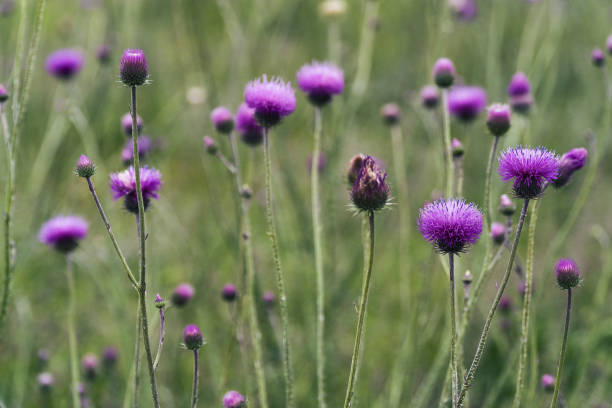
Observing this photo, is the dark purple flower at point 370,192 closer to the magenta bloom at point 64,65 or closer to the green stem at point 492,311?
the green stem at point 492,311

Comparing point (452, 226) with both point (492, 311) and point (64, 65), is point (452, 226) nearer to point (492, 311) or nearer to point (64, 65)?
point (492, 311)

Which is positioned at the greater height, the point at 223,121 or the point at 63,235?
the point at 223,121

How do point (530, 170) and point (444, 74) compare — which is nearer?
point (530, 170)

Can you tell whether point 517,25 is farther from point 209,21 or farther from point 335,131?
point 335,131

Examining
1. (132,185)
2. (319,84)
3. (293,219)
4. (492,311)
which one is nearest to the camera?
(492,311)

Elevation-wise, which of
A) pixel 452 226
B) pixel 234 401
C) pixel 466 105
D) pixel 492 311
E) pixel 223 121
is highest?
pixel 466 105

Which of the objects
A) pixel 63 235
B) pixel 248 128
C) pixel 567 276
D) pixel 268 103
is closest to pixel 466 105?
pixel 248 128
